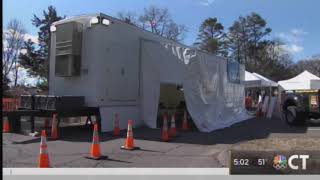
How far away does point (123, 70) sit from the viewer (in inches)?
645

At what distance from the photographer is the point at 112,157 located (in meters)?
10.4

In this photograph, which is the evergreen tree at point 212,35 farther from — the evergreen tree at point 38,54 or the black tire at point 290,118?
the black tire at point 290,118

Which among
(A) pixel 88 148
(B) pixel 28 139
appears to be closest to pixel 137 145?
(A) pixel 88 148

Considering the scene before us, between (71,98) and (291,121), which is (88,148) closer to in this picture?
(71,98)

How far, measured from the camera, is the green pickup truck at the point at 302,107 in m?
19.7

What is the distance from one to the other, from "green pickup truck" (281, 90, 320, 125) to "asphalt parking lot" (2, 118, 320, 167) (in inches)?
175

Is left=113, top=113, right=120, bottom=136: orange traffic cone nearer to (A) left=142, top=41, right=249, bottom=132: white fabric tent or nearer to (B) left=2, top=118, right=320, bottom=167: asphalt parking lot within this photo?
(B) left=2, top=118, right=320, bottom=167: asphalt parking lot

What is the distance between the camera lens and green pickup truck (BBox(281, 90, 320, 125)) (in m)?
19.7

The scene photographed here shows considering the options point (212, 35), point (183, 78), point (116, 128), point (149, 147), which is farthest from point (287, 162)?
point (212, 35)

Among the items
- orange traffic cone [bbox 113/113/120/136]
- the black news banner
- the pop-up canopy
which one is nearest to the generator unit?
orange traffic cone [bbox 113/113/120/136]

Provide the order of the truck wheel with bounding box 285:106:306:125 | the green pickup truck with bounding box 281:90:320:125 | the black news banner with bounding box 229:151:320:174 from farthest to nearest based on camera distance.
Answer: the truck wheel with bounding box 285:106:306:125, the green pickup truck with bounding box 281:90:320:125, the black news banner with bounding box 229:151:320:174

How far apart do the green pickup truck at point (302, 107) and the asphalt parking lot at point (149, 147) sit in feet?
14.6

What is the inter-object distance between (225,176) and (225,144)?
5.50m

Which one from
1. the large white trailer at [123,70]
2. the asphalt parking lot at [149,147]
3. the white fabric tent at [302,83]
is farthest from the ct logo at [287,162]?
the white fabric tent at [302,83]
